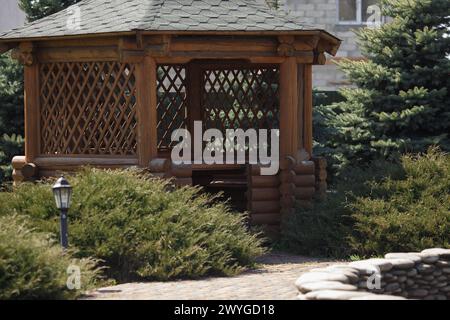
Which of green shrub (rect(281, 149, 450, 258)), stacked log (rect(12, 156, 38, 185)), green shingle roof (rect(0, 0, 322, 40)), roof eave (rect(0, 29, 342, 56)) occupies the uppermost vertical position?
green shingle roof (rect(0, 0, 322, 40))

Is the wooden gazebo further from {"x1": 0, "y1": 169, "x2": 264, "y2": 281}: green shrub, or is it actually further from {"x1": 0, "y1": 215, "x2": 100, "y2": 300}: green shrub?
{"x1": 0, "y1": 215, "x2": 100, "y2": 300}: green shrub

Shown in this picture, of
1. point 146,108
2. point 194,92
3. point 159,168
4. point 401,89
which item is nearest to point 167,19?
point 146,108

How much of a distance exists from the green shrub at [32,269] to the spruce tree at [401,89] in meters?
8.56

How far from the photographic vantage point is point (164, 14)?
48.0 ft

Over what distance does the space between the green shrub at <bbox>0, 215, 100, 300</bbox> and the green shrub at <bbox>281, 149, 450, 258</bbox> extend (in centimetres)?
437

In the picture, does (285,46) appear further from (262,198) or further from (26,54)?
(26,54)

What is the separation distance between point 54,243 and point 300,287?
277 centimetres

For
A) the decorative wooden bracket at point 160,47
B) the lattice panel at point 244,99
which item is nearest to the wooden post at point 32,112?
the decorative wooden bracket at point 160,47

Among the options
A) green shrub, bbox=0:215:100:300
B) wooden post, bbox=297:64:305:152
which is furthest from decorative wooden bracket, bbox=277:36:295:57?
green shrub, bbox=0:215:100:300

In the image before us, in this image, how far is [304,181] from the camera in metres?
14.9

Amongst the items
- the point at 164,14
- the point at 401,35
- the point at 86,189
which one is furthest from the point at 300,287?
the point at 401,35

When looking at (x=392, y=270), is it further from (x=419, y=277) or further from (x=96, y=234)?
(x=96, y=234)

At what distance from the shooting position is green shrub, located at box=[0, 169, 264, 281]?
1080 centimetres

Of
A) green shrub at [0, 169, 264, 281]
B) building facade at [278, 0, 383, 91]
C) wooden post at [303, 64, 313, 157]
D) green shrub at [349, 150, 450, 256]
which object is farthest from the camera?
building facade at [278, 0, 383, 91]
